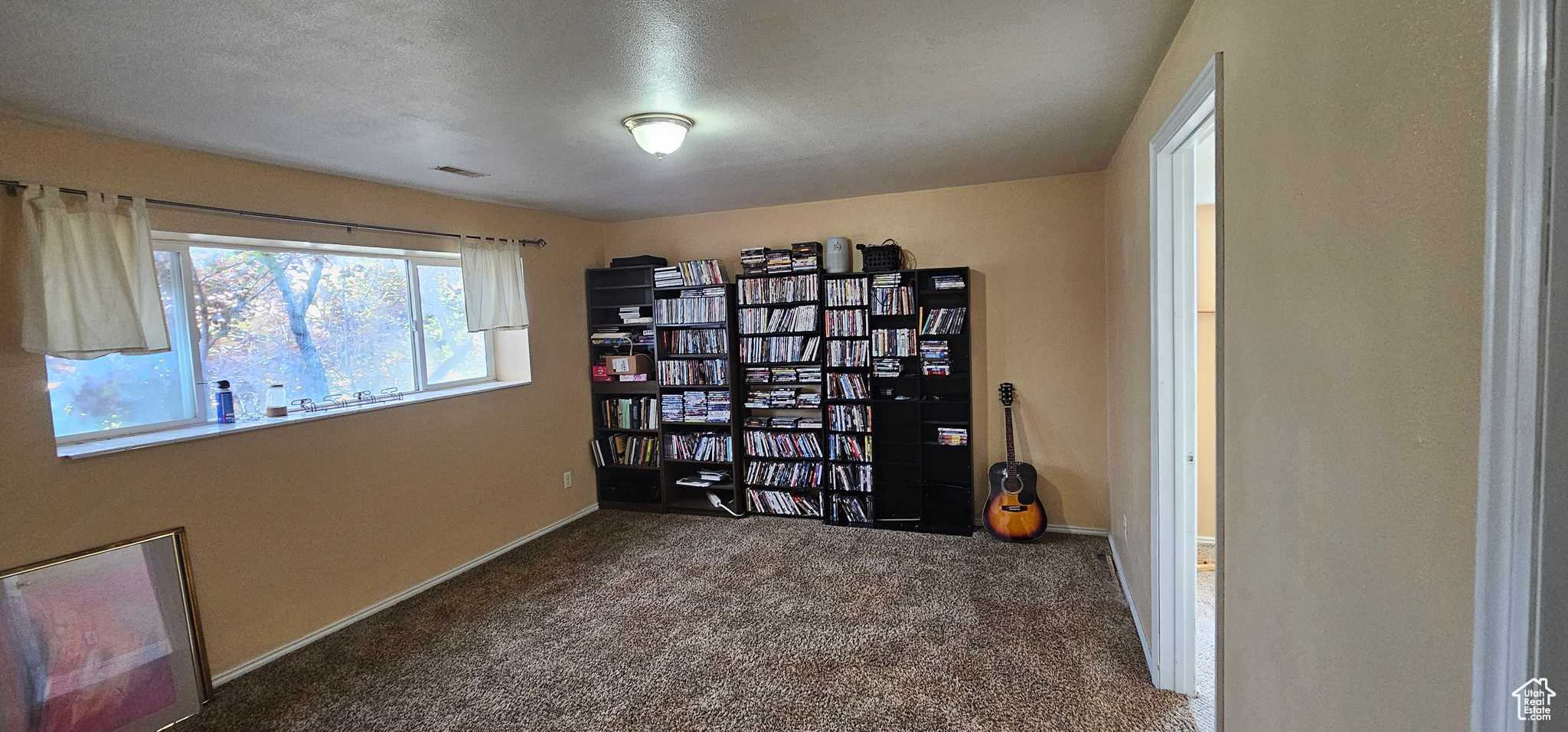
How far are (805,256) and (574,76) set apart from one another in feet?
8.22

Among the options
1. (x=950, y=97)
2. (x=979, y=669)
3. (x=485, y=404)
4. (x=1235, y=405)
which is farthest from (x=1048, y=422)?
(x=485, y=404)

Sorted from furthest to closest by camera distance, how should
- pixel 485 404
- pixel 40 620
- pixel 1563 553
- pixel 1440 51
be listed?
1. pixel 485 404
2. pixel 40 620
3. pixel 1440 51
4. pixel 1563 553

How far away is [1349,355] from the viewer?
890 mm

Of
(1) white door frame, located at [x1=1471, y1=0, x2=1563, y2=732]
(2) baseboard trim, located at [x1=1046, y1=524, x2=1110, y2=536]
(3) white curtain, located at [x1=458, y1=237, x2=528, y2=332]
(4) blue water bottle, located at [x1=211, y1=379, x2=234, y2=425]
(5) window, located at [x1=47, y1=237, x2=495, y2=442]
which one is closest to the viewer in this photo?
(1) white door frame, located at [x1=1471, y1=0, x2=1563, y2=732]

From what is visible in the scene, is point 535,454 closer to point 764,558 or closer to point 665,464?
point 665,464

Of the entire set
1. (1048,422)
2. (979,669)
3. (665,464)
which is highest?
(1048,422)

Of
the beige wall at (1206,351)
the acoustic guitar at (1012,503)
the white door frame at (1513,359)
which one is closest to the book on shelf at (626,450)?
the acoustic guitar at (1012,503)

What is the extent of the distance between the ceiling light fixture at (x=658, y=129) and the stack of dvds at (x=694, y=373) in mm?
2270

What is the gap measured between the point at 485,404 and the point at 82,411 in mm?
1777

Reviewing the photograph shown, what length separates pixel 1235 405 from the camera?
56.1 inches

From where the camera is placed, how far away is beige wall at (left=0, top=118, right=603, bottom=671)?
2291 millimetres

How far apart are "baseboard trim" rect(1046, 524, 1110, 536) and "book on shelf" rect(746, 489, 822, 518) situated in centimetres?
156

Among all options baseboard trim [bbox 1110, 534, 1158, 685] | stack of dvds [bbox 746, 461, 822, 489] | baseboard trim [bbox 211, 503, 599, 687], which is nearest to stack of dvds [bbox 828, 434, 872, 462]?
stack of dvds [bbox 746, 461, 822, 489]

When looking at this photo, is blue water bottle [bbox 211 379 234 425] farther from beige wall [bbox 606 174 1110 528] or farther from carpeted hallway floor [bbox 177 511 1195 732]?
beige wall [bbox 606 174 1110 528]
